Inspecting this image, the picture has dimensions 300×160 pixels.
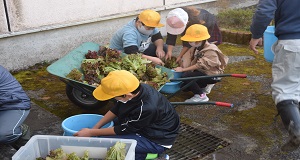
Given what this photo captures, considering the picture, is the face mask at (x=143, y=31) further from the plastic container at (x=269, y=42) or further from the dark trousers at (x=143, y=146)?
the dark trousers at (x=143, y=146)

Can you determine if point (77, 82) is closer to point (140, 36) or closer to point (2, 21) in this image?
point (140, 36)

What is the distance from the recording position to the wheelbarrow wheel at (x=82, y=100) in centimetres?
482

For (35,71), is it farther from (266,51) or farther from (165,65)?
(266,51)

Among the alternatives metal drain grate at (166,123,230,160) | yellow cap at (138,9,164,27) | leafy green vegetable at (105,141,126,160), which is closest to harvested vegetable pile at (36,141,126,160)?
leafy green vegetable at (105,141,126,160)

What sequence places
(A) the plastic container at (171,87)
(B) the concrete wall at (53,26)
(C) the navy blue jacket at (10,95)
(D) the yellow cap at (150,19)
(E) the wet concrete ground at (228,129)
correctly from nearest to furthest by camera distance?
(C) the navy blue jacket at (10,95)
(E) the wet concrete ground at (228,129)
(A) the plastic container at (171,87)
(D) the yellow cap at (150,19)
(B) the concrete wall at (53,26)

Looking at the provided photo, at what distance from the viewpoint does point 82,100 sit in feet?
15.9

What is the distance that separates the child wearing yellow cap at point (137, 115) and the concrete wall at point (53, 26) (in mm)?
3238

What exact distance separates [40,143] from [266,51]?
10.2 feet

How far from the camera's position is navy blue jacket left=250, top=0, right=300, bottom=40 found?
3.81m

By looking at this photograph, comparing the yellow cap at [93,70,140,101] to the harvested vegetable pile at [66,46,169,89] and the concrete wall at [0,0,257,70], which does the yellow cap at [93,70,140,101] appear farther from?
the concrete wall at [0,0,257,70]

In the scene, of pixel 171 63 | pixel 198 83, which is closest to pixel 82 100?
pixel 171 63

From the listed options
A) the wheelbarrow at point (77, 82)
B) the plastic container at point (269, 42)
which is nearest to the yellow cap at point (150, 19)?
the wheelbarrow at point (77, 82)

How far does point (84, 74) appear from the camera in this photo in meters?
4.52

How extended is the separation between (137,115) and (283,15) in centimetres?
190
